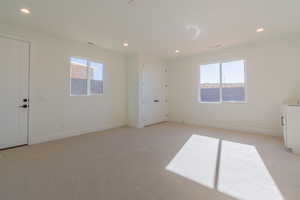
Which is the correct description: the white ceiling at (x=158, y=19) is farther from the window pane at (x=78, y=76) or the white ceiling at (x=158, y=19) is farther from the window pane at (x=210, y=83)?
the window pane at (x=210, y=83)

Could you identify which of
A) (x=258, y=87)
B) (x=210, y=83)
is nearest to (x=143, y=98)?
(x=210, y=83)

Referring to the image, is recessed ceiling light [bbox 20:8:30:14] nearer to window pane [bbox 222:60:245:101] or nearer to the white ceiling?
the white ceiling

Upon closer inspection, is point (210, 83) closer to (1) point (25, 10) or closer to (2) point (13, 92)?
(1) point (25, 10)

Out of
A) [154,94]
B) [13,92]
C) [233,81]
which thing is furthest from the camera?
[154,94]

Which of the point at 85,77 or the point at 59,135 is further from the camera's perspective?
the point at 85,77

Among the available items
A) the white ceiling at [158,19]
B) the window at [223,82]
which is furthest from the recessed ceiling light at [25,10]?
the window at [223,82]

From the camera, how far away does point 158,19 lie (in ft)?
9.58

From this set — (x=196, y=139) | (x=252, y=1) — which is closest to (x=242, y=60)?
(x=252, y=1)

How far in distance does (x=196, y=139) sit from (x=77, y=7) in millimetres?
3808

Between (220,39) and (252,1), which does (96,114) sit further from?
(252,1)

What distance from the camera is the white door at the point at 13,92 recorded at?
3053mm

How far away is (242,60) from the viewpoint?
4.62 metres

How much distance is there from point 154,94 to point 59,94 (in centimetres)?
326

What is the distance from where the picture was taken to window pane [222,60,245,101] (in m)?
4.68
